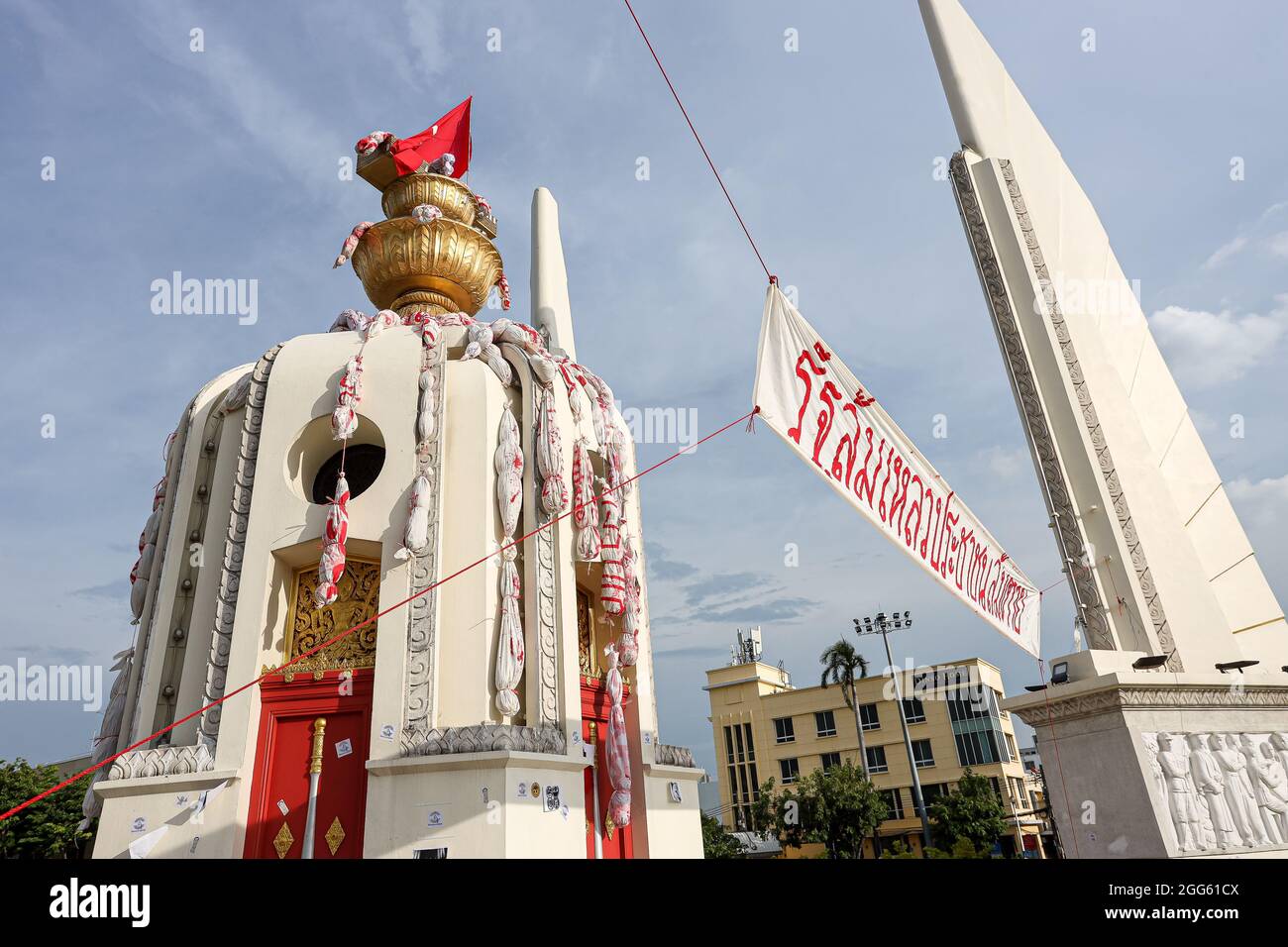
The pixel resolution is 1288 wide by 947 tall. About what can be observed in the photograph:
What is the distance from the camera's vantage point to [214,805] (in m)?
10.4

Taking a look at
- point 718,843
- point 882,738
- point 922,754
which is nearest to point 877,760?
point 882,738

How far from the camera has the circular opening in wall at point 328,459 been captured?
12828 millimetres

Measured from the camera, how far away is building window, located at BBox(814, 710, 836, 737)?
5338cm

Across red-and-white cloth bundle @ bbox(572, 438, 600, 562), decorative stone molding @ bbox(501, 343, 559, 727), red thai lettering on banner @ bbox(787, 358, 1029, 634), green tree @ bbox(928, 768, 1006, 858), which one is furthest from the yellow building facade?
red thai lettering on banner @ bbox(787, 358, 1029, 634)

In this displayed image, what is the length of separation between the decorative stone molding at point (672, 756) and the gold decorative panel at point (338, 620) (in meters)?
5.47

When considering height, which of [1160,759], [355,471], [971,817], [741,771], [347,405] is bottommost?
[971,817]

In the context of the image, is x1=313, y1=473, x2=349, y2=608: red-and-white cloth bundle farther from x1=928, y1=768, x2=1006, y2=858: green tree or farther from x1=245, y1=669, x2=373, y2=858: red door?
x1=928, y1=768, x2=1006, y2=858: green tree

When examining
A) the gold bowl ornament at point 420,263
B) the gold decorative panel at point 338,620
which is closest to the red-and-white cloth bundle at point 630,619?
the gold decorative panel at point 338,620

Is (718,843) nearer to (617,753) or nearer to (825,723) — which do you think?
(825,723)

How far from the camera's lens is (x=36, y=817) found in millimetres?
28625

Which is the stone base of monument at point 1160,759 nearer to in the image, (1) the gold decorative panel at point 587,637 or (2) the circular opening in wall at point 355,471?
(1) the gold decorative panel at point 587,637

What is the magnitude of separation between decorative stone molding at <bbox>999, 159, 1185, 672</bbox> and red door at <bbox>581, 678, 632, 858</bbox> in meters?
7.90

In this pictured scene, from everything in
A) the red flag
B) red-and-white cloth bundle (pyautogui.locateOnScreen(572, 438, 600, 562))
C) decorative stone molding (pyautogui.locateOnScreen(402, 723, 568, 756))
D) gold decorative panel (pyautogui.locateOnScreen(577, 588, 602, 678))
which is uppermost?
the red flag

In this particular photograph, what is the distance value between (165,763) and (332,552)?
3.64 m
